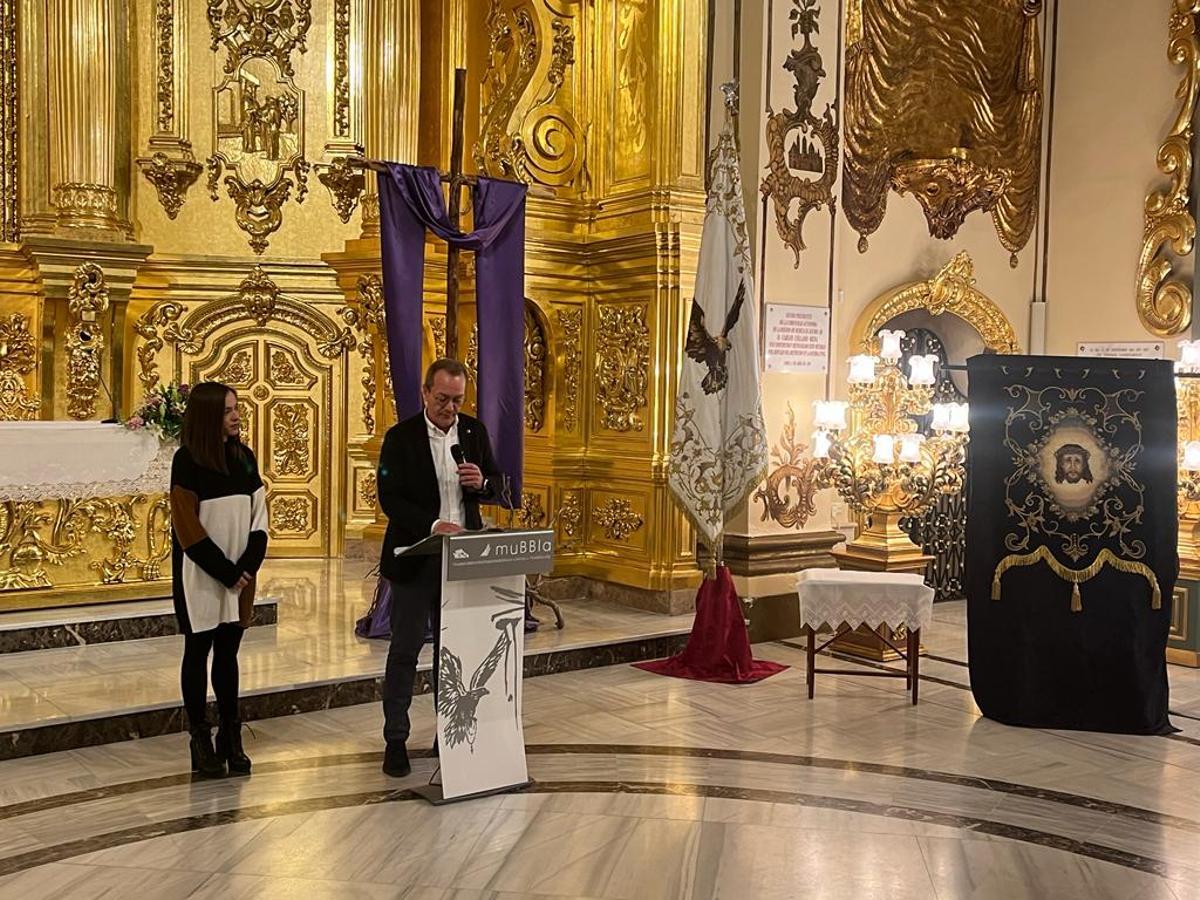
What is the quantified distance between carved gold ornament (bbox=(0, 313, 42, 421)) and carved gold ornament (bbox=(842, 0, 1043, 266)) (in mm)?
5918

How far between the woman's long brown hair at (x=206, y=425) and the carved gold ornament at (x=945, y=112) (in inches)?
211

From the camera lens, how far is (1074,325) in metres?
9.64

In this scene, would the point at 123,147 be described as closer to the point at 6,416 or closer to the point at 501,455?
the point at 6,416

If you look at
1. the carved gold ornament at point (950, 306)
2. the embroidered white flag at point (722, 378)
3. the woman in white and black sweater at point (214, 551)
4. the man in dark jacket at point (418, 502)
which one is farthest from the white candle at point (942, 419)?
the woman in white and black sweater at point (214, 551)

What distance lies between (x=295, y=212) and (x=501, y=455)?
365cm

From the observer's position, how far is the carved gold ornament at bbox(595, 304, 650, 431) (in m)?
8.23

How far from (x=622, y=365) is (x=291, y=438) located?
297 cm

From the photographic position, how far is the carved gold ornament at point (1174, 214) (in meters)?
8.90

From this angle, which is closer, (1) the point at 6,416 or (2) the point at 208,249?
(1) the point at 6,416

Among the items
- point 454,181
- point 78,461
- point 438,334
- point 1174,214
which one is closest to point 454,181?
point 454,181

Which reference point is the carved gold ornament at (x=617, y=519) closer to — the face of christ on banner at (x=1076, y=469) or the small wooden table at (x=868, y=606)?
the small wooden table at (x=868, y=606)

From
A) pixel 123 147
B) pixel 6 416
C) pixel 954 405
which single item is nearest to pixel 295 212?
pixel 123 147

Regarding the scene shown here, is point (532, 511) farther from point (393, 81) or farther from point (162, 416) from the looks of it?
point (393, 81)

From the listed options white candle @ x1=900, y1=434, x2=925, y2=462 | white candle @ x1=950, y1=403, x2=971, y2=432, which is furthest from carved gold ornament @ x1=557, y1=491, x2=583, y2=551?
white candle @ x1=950, y1=403, x2=971, y2=432
